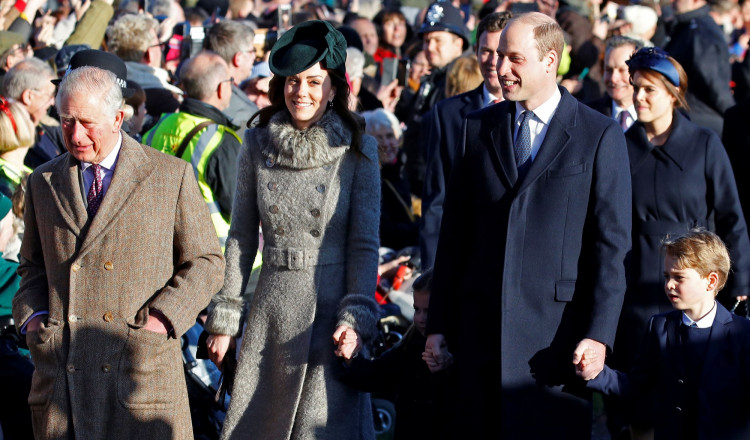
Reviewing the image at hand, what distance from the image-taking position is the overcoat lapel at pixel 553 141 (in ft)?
13.4

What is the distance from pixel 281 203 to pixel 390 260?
2386 millimetres

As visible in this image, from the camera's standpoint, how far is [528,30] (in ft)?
13.6

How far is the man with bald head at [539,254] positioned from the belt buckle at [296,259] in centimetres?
78

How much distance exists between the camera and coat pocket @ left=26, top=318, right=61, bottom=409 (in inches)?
163

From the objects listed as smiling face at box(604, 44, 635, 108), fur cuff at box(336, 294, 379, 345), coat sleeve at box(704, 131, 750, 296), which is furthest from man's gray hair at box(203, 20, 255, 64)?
fur cuff at box(336, 294, 379, 345)

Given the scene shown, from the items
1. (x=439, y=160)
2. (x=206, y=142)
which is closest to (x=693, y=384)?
(x=439, y=160)

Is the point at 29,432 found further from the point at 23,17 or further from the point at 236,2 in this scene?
the point at 236,2

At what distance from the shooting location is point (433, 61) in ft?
28.5

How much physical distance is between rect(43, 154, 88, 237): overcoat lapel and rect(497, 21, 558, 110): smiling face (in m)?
1.71

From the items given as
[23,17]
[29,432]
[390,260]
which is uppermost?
[23,17]

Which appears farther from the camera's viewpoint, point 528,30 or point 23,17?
point 23,17

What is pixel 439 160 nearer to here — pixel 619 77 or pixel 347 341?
pixel 619 77

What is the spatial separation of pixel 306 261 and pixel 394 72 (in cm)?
673

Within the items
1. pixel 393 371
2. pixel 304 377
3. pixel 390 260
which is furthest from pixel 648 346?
pixel 390 260
